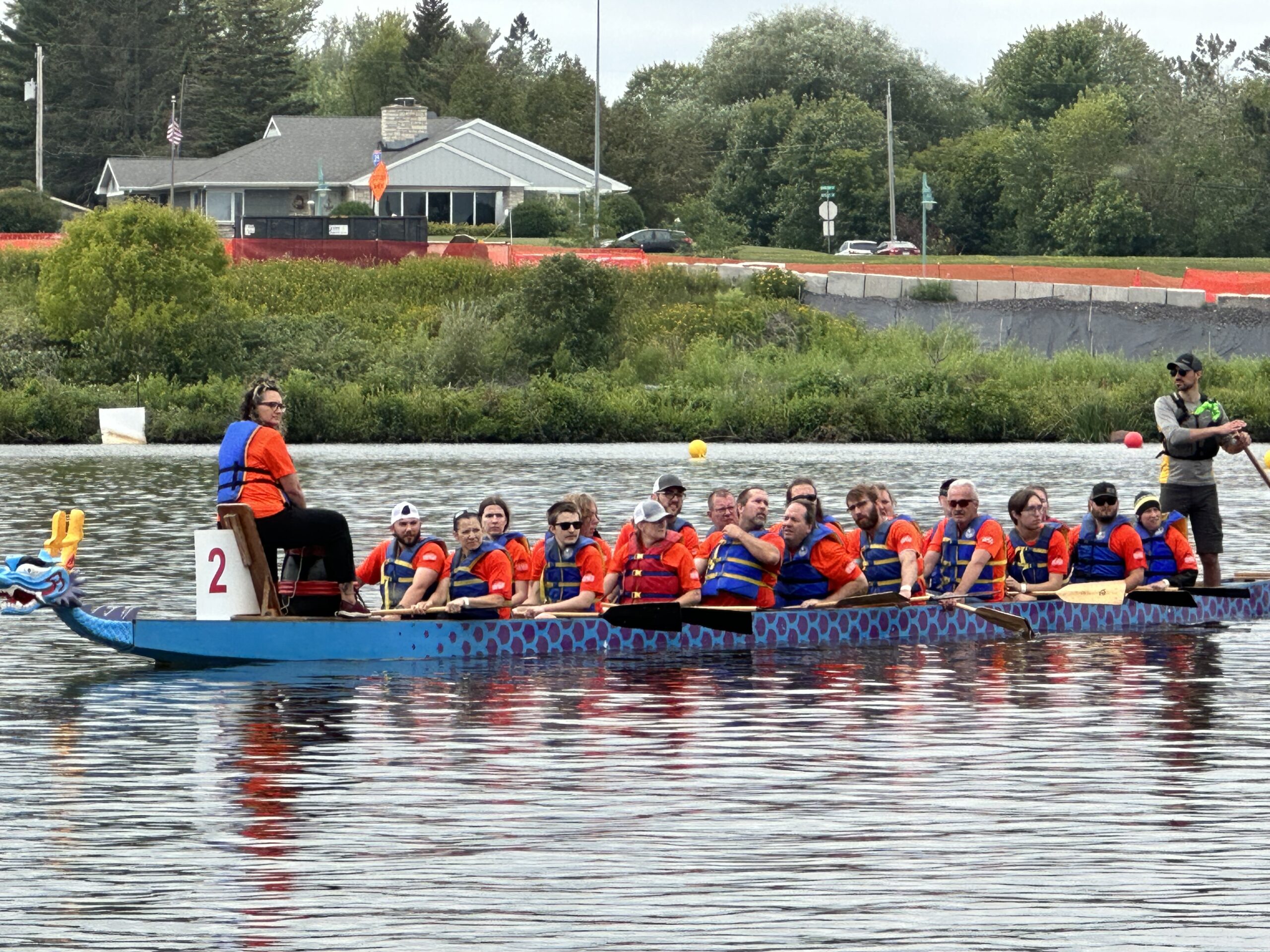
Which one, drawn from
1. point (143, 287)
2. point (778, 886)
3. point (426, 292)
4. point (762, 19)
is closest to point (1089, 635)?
point (778, 886)

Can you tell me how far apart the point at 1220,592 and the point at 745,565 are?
497 centimetres

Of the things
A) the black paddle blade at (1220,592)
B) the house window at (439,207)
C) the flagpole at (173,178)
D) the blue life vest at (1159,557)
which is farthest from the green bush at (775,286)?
the blue life vest at (1159,557)

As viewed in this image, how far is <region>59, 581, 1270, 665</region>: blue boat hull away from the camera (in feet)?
51.6

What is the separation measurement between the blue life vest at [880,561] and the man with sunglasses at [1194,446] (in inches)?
95.3

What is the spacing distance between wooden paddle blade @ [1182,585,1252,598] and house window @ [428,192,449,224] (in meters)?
63.2

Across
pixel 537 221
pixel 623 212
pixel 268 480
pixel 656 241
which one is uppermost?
pixel 623 212

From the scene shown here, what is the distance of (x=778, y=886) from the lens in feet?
31.7

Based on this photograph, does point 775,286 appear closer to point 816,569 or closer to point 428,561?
point 816,569

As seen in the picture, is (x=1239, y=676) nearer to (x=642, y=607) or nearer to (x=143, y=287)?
(x=642, y=607)

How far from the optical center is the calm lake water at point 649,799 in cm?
910

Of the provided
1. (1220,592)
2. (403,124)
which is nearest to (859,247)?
(403,124)

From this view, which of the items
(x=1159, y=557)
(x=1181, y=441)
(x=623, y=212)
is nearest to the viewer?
(x=1181, y=441)

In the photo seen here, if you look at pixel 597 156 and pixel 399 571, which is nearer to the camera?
pixel 399 571

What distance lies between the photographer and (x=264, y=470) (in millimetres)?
15367
